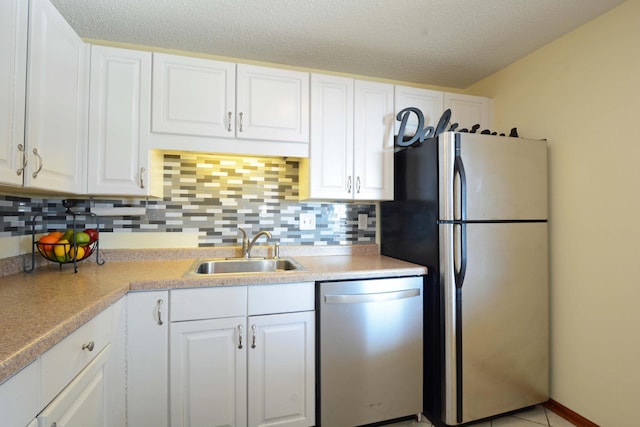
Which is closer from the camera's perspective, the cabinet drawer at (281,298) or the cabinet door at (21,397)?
the cabinet door at (21,397)

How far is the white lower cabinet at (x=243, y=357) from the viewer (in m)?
1.43

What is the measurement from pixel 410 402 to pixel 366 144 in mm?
1584

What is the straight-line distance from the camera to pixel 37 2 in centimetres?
119

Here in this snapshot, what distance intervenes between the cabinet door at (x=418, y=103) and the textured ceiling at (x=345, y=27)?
23cm

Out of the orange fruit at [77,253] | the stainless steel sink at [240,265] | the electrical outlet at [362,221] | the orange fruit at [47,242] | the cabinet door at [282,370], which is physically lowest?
the cabinet door at [282,370]

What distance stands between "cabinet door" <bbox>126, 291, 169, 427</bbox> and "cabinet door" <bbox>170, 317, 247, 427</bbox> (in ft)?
0.13

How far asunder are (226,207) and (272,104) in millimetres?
769

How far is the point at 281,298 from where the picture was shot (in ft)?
5.06


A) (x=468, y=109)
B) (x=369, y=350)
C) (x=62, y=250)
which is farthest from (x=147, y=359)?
(x=468, y=109)

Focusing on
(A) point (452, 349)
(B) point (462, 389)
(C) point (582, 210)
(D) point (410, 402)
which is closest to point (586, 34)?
(C) point (582, 210)

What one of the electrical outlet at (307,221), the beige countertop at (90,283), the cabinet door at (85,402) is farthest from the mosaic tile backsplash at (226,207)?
the cabinet door at (85,402)

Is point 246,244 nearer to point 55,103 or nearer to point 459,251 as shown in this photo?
point 55,103

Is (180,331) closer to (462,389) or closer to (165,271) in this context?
(165,271)

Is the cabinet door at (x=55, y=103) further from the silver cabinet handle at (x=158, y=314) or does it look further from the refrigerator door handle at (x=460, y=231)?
the refrigerator door handle at (x=460, y=231)
